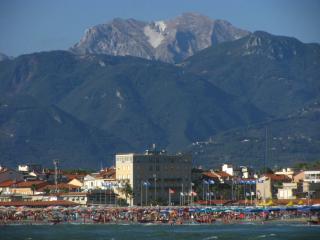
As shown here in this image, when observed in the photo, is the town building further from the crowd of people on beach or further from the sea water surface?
the sea water surface

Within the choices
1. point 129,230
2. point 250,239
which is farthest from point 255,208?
point 250,239

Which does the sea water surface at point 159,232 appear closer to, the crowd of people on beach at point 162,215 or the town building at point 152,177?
the crowd of people on beach at point 162,215

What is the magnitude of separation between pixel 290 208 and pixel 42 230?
1358 inches

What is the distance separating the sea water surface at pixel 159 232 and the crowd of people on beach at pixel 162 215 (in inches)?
257

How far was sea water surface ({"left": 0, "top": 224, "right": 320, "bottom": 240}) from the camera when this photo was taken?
125 metres

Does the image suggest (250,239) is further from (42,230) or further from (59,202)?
(59,202)

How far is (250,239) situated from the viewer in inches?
4749

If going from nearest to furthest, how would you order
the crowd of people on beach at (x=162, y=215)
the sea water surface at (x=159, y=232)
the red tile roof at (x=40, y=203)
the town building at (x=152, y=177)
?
the sea water surface at (x=159, y=232) → the crowd of people on beach at (x=162, y=215) → the red tile roof at (x=40, y=203) → the town building at (x=152, y=177)

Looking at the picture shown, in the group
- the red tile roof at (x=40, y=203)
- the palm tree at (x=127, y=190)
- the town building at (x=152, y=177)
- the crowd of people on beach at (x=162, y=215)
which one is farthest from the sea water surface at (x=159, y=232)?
the town building at (x=152, y=177)

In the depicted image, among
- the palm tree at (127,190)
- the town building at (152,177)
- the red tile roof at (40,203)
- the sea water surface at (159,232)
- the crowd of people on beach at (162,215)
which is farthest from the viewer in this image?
the town building at (152,177)

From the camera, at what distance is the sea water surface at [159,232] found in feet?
411

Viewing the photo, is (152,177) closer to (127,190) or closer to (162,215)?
(127,190)

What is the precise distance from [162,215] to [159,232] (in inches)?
1107

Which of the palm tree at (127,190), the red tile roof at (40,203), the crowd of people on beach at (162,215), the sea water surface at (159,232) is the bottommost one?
the sea water surface at (159,232)
